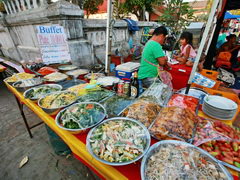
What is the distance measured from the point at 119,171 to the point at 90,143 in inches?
14.8

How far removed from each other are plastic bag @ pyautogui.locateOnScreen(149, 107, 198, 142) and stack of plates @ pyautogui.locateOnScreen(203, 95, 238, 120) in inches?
13.4

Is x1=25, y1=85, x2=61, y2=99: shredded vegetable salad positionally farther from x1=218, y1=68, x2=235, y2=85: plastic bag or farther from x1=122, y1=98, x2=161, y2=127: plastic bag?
x1=218, y1=68, x2=235, y2=85: plastic bag

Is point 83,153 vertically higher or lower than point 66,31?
lower

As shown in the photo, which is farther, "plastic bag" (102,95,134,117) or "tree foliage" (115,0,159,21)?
"tree foliage" (115,0,159,21)

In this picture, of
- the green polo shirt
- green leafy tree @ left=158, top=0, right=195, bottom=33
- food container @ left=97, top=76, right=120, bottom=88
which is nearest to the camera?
food container @ left=97, top=76, right=120, bottom=88

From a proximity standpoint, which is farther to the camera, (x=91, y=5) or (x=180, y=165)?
(x=91, y=5)

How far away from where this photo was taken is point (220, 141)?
1178 mm

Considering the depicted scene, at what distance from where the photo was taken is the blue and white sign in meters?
2.95

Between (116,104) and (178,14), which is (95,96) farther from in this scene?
(178,14)

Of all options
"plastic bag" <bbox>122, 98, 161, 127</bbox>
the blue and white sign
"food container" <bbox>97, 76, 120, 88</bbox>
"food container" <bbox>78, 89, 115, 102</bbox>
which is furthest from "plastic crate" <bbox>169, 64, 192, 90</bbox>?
the blue and white sign

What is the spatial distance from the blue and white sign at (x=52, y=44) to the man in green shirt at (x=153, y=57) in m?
2.38

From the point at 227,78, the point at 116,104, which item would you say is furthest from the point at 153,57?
the point at 227,78

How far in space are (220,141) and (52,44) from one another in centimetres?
395

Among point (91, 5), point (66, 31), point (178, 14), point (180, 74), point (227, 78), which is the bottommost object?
point (227, 78)
